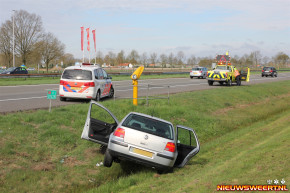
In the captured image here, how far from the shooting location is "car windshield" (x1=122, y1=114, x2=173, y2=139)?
7.60 m

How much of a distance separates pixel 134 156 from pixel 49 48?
56.7 meters

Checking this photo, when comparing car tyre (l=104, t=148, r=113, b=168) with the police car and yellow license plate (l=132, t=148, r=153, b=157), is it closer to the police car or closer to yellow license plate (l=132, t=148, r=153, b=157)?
yellow license plate (l=132, t=148, r=153, b=157)

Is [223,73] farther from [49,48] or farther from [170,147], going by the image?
[49,48]

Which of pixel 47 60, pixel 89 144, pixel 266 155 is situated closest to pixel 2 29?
pixel 47 60

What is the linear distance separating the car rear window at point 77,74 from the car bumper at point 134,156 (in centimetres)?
797

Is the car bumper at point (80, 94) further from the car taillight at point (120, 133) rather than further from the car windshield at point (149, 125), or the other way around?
the car taillight at point (120, 133)

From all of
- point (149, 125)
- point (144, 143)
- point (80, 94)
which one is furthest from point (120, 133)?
point (80, 94)

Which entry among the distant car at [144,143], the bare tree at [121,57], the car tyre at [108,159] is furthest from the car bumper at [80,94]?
the bare tree at [121,57]

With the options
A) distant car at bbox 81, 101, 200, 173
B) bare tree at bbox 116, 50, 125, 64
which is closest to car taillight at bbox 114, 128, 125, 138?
distant car at bbox 81, 101, 200, 173

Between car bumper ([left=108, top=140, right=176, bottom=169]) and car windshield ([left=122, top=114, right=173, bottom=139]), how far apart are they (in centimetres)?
47

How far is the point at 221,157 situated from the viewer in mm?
9914

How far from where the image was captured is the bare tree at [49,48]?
60000 millimetres

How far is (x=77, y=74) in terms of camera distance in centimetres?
1496

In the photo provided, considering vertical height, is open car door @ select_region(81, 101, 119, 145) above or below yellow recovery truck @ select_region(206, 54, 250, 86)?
below
